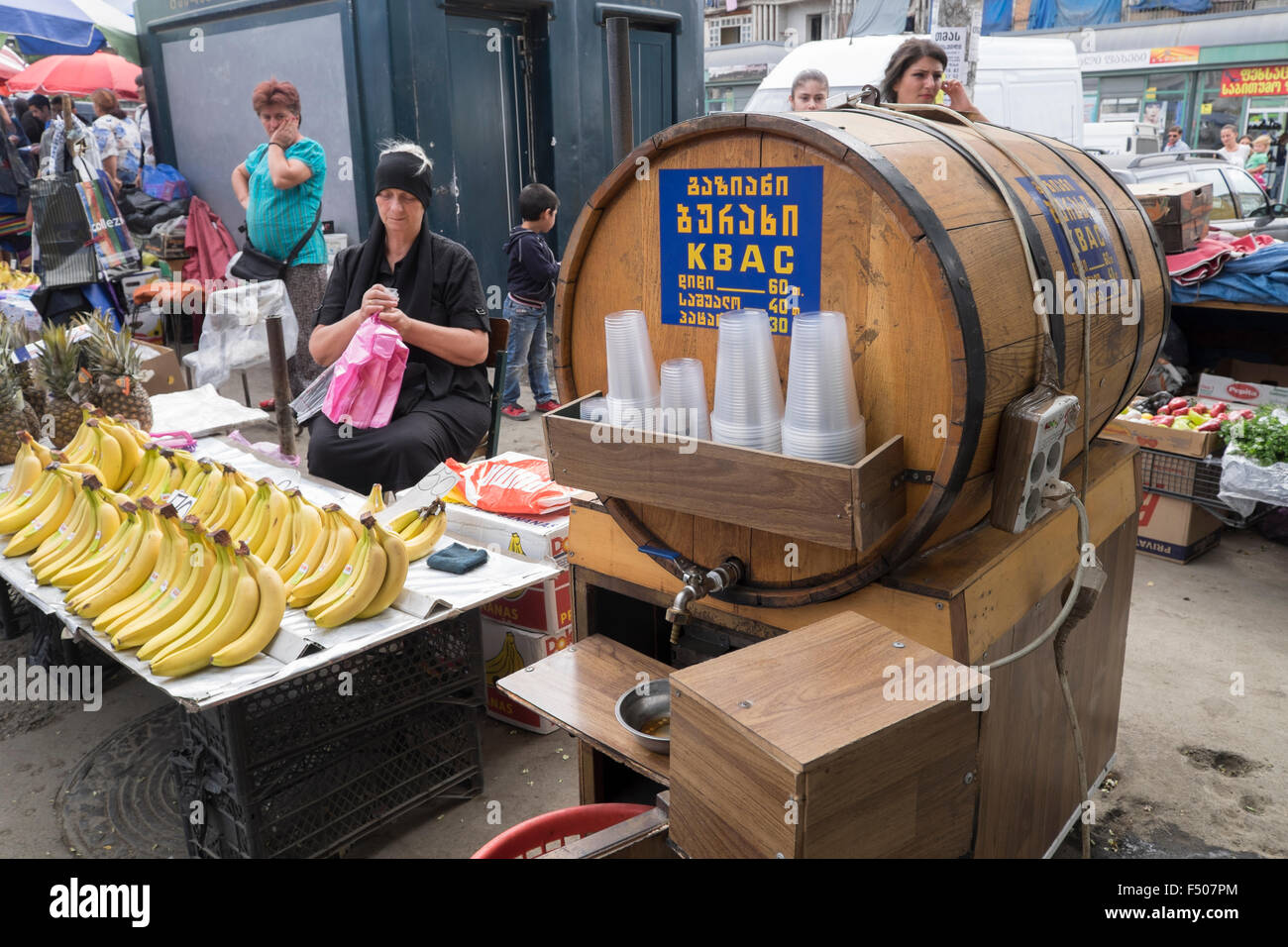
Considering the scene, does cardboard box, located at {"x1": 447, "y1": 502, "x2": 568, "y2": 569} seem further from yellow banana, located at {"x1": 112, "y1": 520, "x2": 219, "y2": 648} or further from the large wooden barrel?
the large wooden barrel

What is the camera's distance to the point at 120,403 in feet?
14.0

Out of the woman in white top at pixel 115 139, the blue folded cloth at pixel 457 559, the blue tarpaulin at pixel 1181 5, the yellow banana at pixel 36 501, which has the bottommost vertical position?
the blue folded cloth at pixel 457 559

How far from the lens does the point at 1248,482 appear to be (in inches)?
180

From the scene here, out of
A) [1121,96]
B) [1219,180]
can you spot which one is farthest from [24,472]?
[1121,96]

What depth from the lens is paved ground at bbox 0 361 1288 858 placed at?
2963mm

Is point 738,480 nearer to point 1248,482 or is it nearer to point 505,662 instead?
point 505,662

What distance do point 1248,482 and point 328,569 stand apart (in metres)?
4.13

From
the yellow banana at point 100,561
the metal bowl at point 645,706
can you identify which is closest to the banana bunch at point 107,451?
the yellow banana at point 100,561

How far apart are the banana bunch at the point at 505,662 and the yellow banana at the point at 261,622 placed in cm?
101

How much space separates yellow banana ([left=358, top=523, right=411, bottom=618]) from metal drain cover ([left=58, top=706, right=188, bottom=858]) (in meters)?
0.61

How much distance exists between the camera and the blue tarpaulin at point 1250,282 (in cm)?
495

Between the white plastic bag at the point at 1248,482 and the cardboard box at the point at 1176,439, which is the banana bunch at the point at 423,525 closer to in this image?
→ the cardboard box at the point at 1176,439
